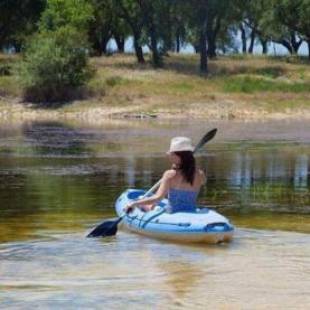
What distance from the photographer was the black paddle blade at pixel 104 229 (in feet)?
45.8

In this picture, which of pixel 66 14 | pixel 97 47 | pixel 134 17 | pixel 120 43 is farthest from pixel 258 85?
pixel 120 43

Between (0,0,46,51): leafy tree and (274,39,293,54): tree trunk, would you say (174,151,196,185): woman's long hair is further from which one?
(274,39,293,54): tree trunk

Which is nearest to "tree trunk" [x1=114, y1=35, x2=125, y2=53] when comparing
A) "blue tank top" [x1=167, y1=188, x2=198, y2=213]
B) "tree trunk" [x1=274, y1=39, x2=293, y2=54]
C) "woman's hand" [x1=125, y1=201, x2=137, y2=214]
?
"tree trunk" [x1=274, y1=39, x2=293, y2=54]

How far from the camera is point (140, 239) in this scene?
13.8 m

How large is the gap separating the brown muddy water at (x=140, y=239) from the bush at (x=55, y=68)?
76.6 ft

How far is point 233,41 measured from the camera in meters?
98.6

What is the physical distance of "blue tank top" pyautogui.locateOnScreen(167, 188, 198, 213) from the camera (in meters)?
13.5

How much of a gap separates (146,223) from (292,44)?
7617 cm

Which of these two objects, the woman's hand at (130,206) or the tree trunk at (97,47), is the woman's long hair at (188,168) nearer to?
the woman's hand at (130,206)

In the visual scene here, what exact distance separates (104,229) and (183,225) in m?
1.39

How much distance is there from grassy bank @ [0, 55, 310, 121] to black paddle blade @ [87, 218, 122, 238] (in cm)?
3866

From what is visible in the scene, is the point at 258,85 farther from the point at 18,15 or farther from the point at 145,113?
the point at 18,15

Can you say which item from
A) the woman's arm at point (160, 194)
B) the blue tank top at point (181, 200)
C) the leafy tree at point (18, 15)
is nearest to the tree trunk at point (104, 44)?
the leafy tree at point (18, 15)

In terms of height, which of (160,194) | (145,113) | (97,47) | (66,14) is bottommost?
(145,113)
